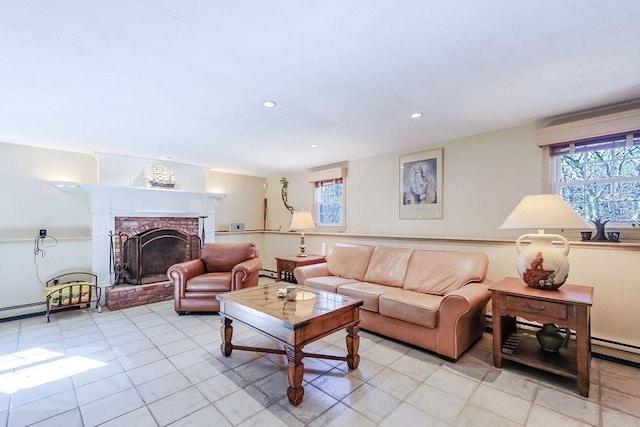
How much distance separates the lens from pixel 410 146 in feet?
12.7

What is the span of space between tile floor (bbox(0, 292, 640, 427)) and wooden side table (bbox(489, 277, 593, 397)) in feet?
0.37

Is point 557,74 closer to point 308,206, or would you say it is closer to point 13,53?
point 13,53

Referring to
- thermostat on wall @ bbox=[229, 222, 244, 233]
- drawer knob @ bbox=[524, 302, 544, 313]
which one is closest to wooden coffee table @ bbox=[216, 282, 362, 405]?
drawer knob @ bbox=[524, 302, 544, 313]

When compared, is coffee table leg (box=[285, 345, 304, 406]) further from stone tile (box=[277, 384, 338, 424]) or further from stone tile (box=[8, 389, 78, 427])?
stone tile (box=[8, 389, 78, 427])

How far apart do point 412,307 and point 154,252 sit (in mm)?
4164

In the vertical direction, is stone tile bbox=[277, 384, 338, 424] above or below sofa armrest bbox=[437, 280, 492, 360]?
below

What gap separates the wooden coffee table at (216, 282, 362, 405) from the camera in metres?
1.87

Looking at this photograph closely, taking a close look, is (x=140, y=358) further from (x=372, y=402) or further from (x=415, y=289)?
(x=415, y=289)

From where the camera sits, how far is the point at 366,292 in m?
3.03

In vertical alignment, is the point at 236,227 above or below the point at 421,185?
below

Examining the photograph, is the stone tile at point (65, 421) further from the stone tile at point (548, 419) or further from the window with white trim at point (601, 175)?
the window with white trim at point (601, 175)

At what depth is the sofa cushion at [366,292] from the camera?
2932mm

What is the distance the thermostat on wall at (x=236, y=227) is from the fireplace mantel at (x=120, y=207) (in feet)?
2.60

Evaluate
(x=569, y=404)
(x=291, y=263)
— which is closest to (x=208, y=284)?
(x=291, y=263)
